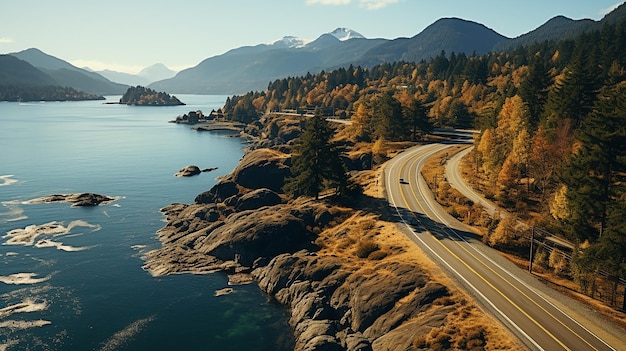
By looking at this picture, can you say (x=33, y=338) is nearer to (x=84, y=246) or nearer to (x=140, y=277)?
(x=140, y=277)

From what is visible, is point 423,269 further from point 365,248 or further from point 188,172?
point 188,172

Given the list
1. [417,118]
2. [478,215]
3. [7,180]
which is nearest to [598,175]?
[478,215]

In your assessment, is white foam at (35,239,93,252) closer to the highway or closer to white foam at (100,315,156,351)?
white foam at (100,315,156,351)

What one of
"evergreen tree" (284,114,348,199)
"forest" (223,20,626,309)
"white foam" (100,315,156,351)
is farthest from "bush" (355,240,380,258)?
"white foam" (100,315,156,351)

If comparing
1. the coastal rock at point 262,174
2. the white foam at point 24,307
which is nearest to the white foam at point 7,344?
the white foam at point 24,307

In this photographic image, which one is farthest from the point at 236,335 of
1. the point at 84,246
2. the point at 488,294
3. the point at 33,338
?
the point at 84,246
